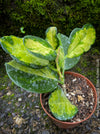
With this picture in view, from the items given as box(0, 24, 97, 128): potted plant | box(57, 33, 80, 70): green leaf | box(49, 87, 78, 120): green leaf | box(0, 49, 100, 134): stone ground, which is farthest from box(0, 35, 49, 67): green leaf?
box(0, 49, 100, 134): stone ground

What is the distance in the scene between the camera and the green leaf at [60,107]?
2.26 ft

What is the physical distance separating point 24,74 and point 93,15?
2.49 feet

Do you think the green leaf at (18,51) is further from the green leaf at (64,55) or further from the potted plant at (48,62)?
the green leaf at (64,55)

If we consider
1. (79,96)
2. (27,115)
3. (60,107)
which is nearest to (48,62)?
(60,107)

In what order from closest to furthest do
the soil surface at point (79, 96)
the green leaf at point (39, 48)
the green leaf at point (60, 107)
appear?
the green leaf at point (39, 48), the green leaf at point (60, 107), the soil surface at point (79, 96)

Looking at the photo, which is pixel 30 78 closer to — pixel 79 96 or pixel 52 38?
pixel 52 38

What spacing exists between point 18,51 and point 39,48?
107 mm

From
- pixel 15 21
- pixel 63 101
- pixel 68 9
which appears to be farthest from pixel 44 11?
pixel 63 101

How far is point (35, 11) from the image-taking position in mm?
1037

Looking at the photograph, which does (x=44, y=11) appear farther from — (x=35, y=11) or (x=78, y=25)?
(x=78, y=25)

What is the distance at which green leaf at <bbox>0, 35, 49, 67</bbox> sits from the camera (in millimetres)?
577

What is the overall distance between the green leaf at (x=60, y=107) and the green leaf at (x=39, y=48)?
0.28 m

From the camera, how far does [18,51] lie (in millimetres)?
611

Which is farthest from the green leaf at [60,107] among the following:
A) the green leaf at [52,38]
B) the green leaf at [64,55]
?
the green leaf at [52,38]
